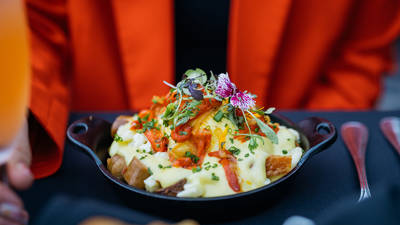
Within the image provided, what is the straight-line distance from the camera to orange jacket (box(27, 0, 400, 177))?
5.05 ft

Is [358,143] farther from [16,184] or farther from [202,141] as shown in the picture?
[16,184]

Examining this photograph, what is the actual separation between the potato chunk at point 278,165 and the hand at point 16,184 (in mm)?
504

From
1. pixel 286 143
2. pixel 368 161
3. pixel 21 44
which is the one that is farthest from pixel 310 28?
pixel 21 44

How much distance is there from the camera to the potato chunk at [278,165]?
0.83 m

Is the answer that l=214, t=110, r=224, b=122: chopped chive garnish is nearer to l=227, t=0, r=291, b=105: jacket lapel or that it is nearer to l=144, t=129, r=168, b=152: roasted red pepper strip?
l=144, t=129, r=168, b=152: roasted red pepper strip

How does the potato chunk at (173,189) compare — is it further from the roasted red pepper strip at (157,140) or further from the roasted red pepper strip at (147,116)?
the roasted red pepper strip at (147,116)

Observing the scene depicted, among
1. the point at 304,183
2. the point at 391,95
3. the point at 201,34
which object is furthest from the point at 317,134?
the point at 391,95

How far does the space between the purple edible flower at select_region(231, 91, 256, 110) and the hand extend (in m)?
0.47

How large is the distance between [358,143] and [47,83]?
40.9 inches

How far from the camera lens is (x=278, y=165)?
0.83 m

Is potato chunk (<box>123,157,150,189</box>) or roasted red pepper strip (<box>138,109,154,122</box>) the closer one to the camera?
potato chunk (<box>123,157,150,189</box>)

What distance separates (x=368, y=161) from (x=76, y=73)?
1.28 m

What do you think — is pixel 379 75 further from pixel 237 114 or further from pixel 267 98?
pixel 237 114

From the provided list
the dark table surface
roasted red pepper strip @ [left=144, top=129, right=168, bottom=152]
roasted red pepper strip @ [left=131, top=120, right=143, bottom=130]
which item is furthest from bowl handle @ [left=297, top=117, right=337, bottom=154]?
roasted red pepper strip @ [left=131, top=120, right=143, bottom=130]
